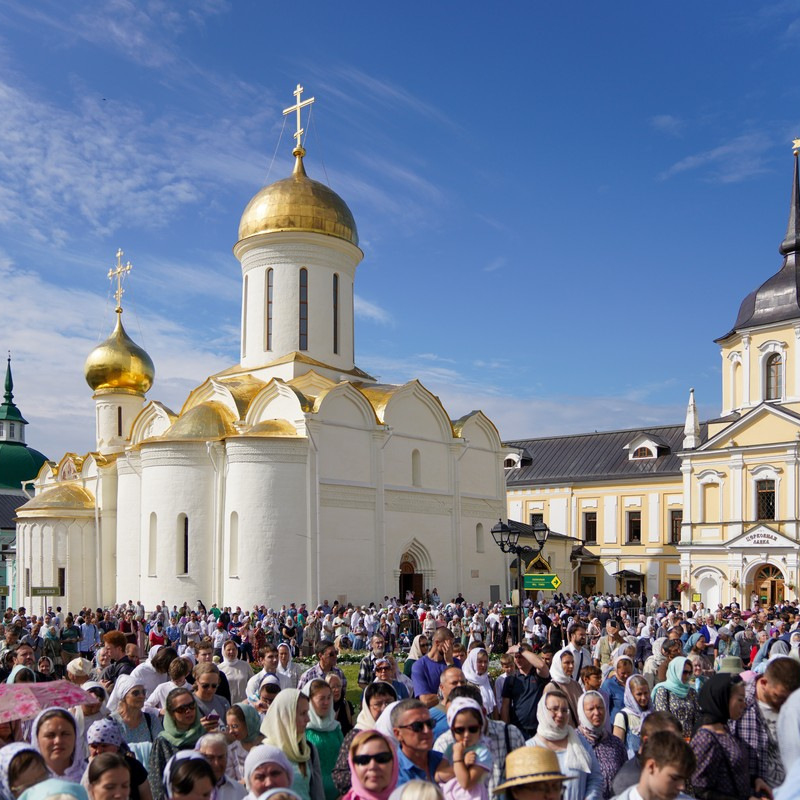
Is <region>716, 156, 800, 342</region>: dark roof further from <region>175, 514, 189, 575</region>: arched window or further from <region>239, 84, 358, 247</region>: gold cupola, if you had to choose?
<region>175, 514, 189, 575</region>: arched window

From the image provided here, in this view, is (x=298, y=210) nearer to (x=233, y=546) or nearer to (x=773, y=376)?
(x=233, y=546)

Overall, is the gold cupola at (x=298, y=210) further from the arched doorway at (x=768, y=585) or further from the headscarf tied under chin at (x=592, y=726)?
the headscarf tied under chin at (x=592, y=726)

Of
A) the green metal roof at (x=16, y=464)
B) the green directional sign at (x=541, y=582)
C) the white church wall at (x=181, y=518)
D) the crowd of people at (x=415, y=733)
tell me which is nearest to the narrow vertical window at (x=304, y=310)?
the white church wall at (x=181, y=518)

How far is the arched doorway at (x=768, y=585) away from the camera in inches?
1336

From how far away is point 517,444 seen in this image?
5166 centimetres

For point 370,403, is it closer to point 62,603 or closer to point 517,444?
point 62,603

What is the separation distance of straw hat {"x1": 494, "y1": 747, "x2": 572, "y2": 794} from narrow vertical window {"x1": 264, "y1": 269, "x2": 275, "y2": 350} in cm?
2928

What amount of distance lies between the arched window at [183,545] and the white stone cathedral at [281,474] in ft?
0.10

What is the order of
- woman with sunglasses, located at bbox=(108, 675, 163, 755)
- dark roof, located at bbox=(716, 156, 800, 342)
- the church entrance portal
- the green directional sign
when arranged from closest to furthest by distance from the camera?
woman with sunglasses, located at bbox=(108, 675, 163, 755) → the green directional sign → the church entrance portal → dark roof, located at bbox=(716, 156, 800, 342)

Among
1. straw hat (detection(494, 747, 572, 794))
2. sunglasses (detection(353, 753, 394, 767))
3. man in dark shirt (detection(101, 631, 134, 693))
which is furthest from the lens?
man in dark shirt (detection(101, 631, 134, 693))

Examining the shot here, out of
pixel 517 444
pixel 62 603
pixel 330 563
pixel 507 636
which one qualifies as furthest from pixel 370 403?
pixel 517 444

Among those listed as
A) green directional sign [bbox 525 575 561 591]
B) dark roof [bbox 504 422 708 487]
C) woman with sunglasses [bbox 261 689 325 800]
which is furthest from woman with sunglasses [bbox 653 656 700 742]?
dark roof [bbox 504 422 708 487]

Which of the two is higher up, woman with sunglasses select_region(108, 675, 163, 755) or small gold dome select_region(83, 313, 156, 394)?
small gold dome select_region(83, 313, 156, 394)

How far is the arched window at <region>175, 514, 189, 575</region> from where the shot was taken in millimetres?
28453
